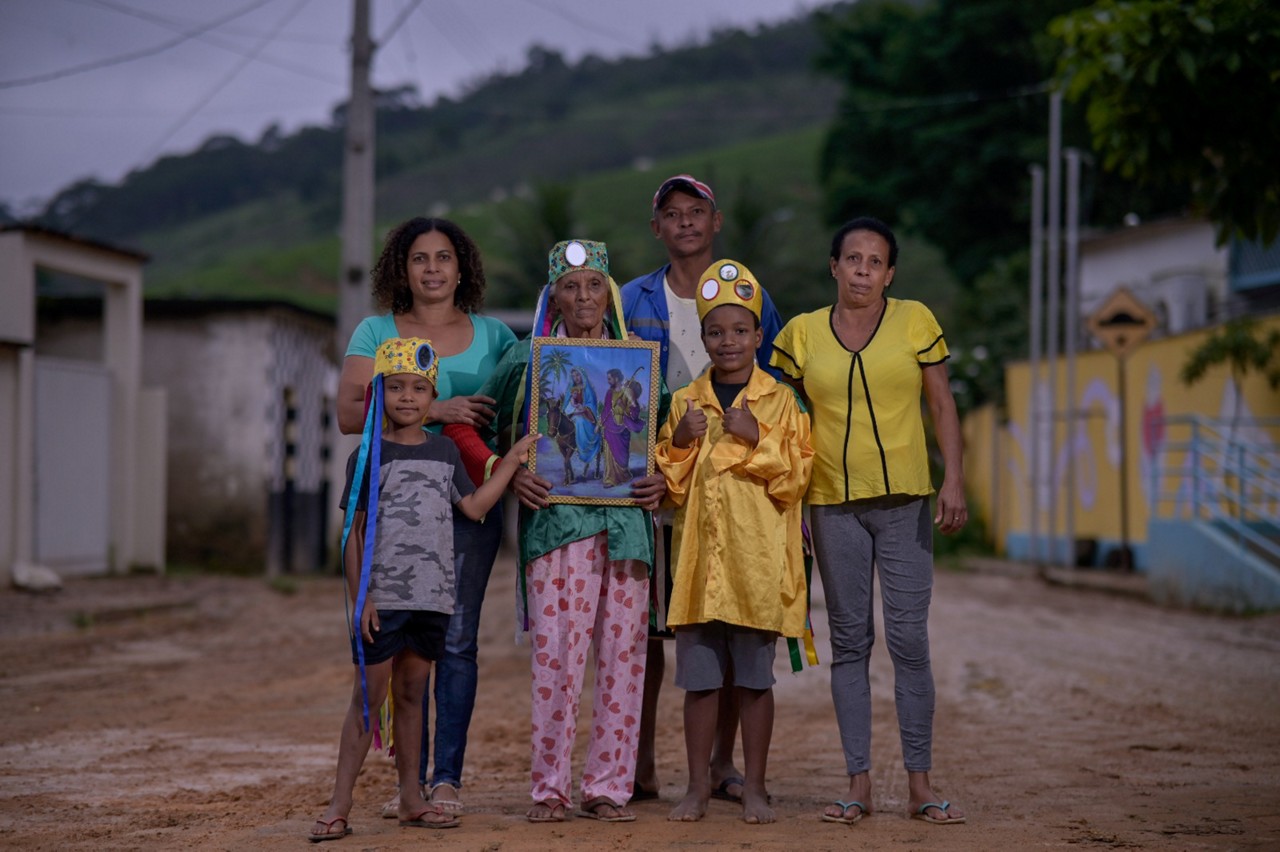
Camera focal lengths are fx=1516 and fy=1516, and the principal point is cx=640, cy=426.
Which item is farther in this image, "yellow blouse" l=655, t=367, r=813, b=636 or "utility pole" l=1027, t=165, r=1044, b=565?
"utility pole" l=1027, t=165, r=1044, b=565

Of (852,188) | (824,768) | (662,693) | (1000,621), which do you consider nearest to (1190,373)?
(1000,621)

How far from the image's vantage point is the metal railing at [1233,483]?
16500 millimetres

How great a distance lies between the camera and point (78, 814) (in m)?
5.48

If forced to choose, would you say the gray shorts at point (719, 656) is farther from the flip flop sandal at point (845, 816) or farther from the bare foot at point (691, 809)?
the flip flop sandal at point (845, 816)

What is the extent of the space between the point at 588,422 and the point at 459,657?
0.97m

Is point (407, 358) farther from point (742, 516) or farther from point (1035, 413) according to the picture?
point (1035, 413)

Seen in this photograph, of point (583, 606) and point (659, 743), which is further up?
point (583, 606)

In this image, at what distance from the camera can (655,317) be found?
6023 millimetres

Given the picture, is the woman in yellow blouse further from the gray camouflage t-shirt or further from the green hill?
the green hill

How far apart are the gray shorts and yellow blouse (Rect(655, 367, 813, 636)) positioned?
4.0 inches

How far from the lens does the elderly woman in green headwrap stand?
5.39 metres

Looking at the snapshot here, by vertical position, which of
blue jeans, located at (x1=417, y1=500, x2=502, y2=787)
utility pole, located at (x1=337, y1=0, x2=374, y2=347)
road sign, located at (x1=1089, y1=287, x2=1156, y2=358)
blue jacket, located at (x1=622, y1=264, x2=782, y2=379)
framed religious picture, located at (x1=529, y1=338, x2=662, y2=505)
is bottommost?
blue jeans, located at (x1=417, y1=500, x2=502, y2=787)

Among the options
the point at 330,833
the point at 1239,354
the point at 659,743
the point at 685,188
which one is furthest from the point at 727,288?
the point at 1239,354

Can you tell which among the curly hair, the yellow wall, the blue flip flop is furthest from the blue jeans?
the yellow wall
